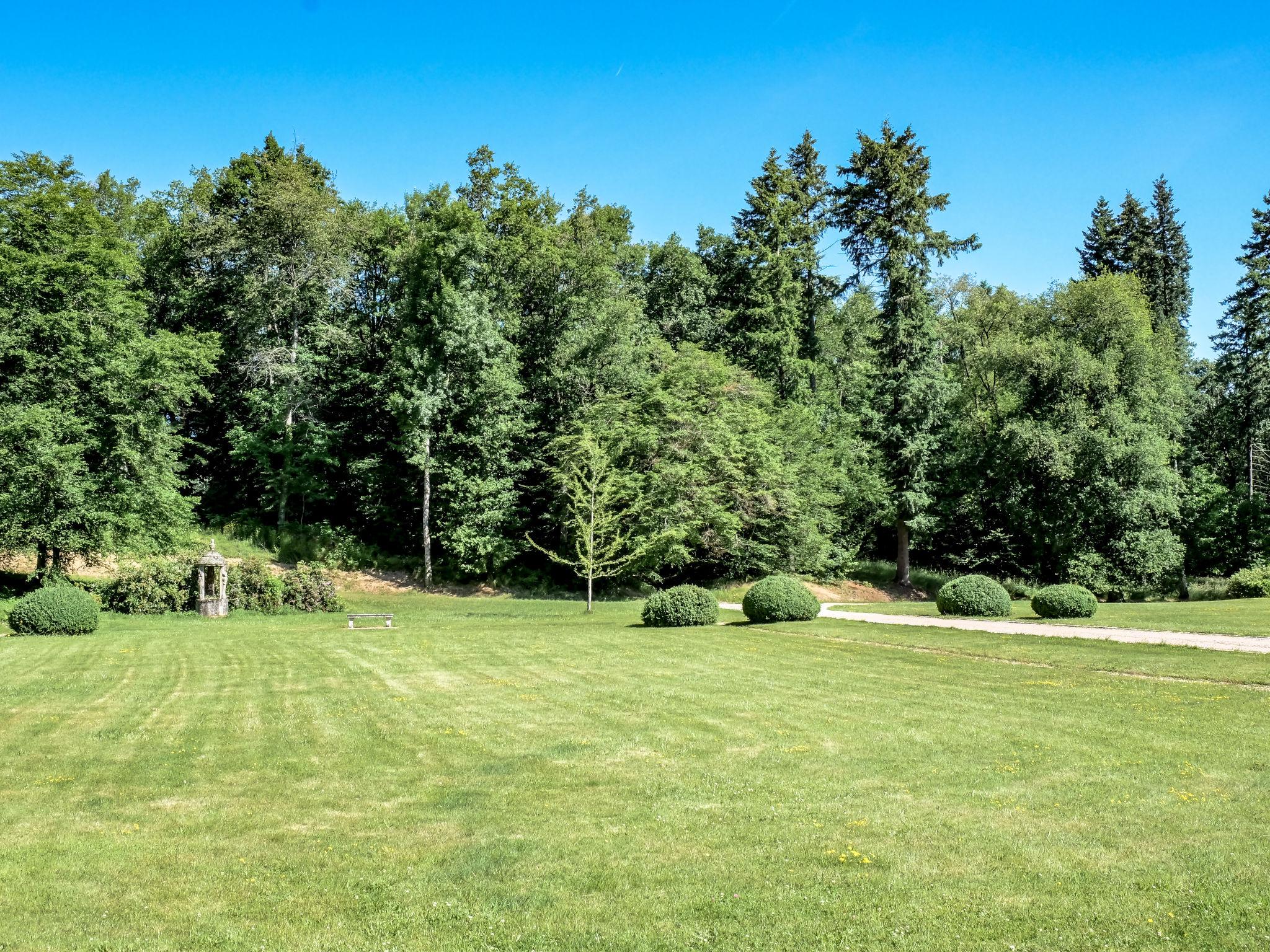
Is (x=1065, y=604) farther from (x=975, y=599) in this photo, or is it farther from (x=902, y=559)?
(x=902, y=559)

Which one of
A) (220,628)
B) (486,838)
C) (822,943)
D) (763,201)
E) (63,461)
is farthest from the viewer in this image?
(763,201)

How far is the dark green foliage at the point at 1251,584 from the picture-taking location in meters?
32.5

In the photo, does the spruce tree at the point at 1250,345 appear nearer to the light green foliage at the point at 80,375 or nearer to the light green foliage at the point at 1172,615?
the light green foliage at the point at 1172,615

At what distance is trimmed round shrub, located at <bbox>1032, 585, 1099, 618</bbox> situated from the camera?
22.5 meters

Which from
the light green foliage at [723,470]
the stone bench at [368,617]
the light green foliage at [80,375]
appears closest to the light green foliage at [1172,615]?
the light green foliage at [723,470]

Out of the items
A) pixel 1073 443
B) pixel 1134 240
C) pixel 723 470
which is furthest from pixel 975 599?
pixel 1134 240

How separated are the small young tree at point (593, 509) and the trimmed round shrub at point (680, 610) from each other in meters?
4.13

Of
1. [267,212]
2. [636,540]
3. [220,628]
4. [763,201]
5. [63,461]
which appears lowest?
[220,628]

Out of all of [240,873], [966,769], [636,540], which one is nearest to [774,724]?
[966,769]

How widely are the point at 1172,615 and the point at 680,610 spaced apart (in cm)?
1316

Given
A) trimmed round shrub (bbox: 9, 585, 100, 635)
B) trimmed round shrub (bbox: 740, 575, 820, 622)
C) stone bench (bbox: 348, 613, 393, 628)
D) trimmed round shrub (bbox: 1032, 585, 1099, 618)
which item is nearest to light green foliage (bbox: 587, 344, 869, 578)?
trimmed round shrub (bbox: 740, 575, 820, 622)

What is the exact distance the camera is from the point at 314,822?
24.6ft

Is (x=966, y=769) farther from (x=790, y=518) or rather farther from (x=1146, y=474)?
(x=1146, y=474)

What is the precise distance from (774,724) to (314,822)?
563 cm
